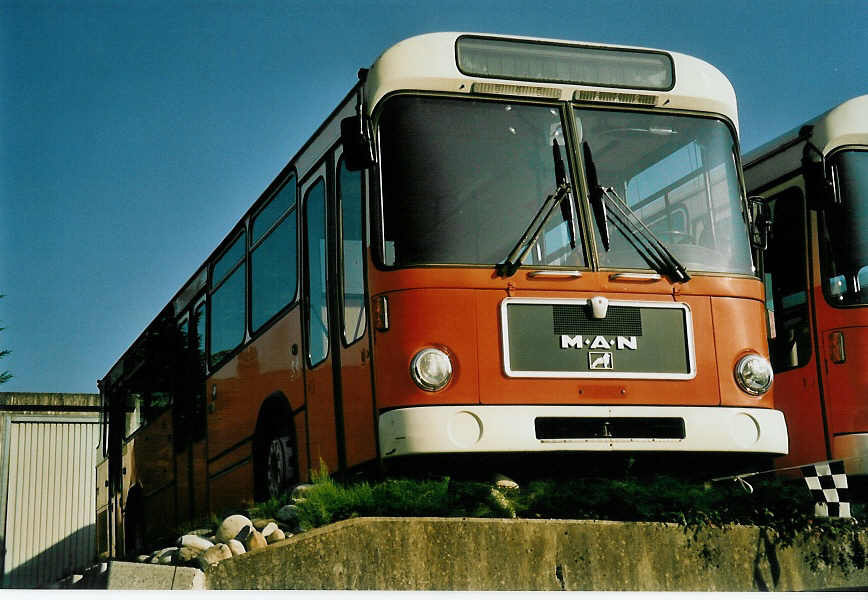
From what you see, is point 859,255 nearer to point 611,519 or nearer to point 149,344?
point 611,519

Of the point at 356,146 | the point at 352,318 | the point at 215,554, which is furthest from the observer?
the point at 352,318

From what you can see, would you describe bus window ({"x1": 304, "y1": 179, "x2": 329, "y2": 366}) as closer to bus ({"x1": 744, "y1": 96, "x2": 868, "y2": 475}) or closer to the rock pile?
the rock pile

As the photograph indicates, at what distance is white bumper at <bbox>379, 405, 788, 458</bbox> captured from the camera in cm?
680

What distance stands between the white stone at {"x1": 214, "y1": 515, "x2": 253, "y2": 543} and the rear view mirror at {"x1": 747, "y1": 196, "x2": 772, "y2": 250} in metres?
3.27

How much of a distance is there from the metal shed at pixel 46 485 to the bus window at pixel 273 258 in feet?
5.07

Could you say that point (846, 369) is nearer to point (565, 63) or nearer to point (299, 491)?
point (565, 63)

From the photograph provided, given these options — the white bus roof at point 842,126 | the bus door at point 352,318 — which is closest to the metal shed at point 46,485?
the bus door at point 352,318

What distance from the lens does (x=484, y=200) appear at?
7277 millimetres

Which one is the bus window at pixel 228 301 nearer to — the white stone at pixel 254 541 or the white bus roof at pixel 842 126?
the white stone at pixel 254 541

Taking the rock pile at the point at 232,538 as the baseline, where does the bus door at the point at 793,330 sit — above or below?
above

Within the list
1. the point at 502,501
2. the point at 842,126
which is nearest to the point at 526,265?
the point at 502,501

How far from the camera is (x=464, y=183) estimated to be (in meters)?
7.29

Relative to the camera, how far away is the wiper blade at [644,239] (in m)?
7.44

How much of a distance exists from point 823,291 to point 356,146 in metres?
3.23
